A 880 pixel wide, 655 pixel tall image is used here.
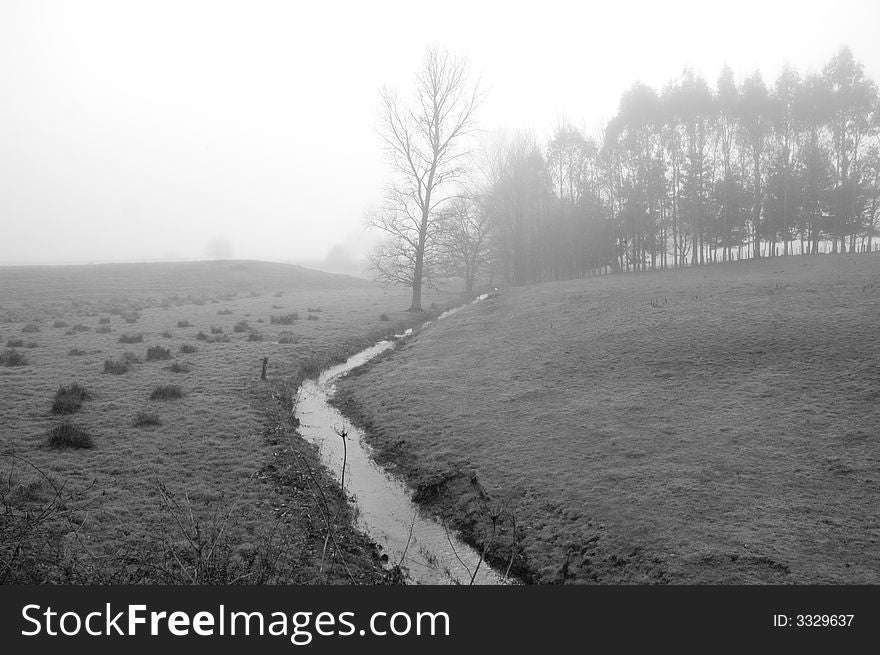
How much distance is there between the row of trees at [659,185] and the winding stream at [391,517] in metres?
27.6

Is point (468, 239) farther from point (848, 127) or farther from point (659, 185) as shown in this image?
point (848, 127)

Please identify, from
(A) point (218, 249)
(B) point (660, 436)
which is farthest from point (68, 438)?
(A) point (218, 249)

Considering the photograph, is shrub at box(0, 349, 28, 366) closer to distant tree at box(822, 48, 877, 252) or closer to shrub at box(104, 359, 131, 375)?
shrub at box(104, 359, 131, 375)

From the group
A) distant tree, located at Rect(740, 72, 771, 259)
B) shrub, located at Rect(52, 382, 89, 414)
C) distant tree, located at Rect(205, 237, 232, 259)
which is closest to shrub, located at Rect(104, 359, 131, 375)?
shrub, located at Rect(52, 382, 89, 414)

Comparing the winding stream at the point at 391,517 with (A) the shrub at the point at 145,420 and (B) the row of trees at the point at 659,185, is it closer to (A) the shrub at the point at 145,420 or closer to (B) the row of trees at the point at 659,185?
(A) the shrub at the point at 145,420

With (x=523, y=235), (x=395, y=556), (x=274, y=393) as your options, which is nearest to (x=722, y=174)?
(x=523, y=235)

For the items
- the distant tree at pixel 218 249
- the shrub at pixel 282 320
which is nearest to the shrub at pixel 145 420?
the shrub at pixel 282 320

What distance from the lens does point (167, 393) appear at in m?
18.4

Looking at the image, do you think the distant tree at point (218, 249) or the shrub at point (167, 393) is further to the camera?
the distant tree at point (218, 249)

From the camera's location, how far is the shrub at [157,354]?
23.9 m

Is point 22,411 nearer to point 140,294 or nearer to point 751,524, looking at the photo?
point 751,524

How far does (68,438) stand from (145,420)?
2252 mm

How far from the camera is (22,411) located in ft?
52.2

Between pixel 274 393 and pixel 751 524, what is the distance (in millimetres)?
15801
